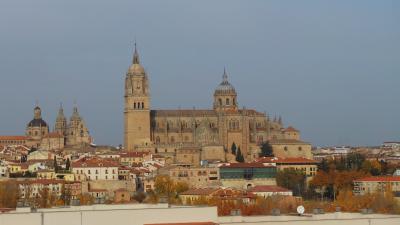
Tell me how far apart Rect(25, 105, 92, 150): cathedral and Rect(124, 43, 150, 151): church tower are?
8414 mm

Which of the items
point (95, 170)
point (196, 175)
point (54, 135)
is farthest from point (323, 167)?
point (54, 135)

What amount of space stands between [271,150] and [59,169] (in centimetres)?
1808

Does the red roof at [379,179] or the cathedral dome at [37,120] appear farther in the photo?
the cathedral dome at [37,120]

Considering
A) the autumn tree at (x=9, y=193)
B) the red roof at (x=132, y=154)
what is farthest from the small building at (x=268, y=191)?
the red roof at (x=132, y=154)

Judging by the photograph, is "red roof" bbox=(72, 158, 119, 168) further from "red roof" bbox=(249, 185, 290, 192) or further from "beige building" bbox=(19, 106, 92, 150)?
"beige building" bbox=(19, 106, 92, 150)

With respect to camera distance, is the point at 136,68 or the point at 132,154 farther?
the point at 136,68

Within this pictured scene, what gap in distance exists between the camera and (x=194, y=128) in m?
96.0

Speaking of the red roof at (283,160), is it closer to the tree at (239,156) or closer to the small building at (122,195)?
the tree at (239,156)

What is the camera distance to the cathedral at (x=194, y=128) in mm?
94125

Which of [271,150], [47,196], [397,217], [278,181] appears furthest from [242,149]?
[397,217]

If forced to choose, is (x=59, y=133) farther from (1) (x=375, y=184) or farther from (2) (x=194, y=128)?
(1) (x=375, y=184)

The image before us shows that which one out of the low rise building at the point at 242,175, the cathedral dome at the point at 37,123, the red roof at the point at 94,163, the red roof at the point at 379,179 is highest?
the cathedral dome at the point at 37,123

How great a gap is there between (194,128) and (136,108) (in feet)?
16.1

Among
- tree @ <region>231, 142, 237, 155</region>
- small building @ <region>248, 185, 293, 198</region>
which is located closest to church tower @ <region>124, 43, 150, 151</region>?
tree @ <region>231, 142, 237, 155</region>
